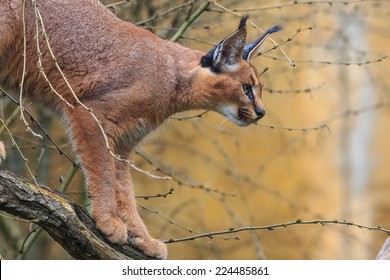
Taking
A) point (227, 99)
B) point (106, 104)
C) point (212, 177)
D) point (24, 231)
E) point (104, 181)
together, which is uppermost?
point (212, 177)

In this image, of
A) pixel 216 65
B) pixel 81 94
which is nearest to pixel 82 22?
pixel 81 94

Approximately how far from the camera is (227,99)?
6.61 m

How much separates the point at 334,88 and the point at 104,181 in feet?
32.3

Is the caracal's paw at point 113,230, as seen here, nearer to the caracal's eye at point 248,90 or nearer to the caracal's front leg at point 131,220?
the caracal's front leg at point 131,220

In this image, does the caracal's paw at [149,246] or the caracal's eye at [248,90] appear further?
the caracal's eye at [248,90]

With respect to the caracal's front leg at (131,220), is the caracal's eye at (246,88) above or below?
above

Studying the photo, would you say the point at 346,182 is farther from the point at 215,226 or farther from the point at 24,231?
the point at 24,231

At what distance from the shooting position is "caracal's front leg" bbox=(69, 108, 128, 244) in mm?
5934

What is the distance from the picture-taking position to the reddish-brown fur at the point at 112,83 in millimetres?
5965

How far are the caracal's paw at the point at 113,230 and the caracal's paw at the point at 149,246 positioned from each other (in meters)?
0.27

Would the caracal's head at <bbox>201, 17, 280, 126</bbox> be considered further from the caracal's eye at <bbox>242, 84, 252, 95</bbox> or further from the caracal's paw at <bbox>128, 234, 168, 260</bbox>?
the caracal's paw at <bbox>128, 234, 168, 260</bbox>

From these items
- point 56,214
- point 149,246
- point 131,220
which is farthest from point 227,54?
point 56,214

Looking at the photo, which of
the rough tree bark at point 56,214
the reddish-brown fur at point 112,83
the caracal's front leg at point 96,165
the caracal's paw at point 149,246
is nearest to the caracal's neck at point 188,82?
the reddish-brown fur at point 112,83

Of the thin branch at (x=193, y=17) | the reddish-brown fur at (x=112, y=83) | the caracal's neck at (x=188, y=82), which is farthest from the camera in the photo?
the thin branch at (x=193, y=17)
